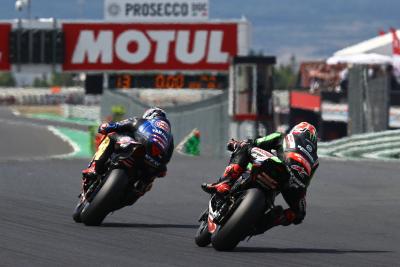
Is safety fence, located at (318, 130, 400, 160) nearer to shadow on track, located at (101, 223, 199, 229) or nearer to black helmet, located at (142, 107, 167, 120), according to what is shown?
shadow on track, located at (101, 223, 199, 229)

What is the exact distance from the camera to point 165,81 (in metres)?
48.8

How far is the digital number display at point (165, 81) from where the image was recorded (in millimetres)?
48750

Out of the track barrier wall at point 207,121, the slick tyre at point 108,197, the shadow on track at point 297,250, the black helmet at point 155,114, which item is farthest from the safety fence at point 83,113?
the shadow on track at point 297,250

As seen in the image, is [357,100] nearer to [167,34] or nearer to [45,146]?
[45,146]

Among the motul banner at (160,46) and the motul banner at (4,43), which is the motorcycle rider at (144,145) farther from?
the motul banner at (160,46)

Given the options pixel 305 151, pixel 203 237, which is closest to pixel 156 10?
pixel 203 237

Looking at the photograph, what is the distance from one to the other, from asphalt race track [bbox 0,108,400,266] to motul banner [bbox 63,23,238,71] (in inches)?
1653

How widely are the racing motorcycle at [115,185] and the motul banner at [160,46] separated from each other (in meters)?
50.6

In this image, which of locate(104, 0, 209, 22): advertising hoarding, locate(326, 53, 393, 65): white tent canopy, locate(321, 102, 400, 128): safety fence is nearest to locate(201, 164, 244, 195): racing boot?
locate(326, 53, 393, 65): white tent canopy

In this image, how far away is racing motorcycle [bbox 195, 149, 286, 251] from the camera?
9.10 metres

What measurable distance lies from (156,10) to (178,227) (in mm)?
54661

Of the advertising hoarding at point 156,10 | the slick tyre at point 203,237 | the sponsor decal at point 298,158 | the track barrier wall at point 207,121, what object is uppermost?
the advertising hoarding at point 156,10

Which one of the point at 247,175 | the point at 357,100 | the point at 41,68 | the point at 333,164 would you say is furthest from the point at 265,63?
the point at 247,175

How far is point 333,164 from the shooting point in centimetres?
2128
